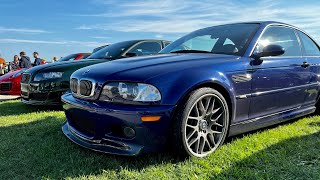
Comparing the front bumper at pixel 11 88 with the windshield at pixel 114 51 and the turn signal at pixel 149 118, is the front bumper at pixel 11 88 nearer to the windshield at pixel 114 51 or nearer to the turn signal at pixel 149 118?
the windshield at pixel 114 51

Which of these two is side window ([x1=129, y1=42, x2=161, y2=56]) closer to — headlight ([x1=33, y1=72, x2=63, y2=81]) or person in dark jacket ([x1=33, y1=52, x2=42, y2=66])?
headlight ([x1=33, y1=72, x2=63, y2=81])

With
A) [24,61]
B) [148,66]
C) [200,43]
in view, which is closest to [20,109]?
[200,43]

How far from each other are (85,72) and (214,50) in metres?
1.48

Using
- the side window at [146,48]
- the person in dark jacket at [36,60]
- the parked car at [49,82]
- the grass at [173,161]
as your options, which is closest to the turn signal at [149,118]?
the grass at [173,161]

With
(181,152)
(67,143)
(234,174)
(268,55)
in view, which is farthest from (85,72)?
(268,55)

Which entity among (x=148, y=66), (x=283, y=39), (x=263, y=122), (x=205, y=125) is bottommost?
(x=263, y=122)

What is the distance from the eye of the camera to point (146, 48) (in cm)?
654

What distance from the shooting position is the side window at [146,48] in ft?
20.7

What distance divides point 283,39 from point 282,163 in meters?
1.93

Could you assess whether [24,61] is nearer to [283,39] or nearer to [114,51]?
[114,51]

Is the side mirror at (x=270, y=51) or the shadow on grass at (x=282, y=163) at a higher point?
the side mirror at (x=270, y=51)

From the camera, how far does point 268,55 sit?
3.52 metres

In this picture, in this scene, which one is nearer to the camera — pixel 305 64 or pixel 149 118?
pixel 149 118

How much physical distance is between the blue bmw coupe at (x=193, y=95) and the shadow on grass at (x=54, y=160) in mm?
163
